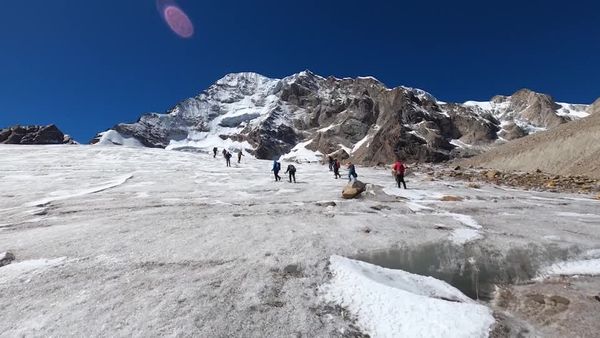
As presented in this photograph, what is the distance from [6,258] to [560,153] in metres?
46.7

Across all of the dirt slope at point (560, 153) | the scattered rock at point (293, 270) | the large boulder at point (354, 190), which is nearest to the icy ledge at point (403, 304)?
the scattered rock at point (293, 270)

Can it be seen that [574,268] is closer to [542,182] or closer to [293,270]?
[293,270]

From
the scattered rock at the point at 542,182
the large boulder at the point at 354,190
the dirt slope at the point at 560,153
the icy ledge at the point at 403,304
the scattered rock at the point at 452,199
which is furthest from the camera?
the dirt slope at the point at 560,153

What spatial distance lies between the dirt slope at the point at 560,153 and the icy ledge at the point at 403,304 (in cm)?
3089

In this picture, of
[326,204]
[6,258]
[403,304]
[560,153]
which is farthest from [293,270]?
[560,153]

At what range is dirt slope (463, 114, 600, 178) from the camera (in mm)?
34000

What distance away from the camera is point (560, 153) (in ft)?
129

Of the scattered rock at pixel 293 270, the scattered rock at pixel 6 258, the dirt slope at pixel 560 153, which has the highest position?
the dirt slope at pixel 560 153

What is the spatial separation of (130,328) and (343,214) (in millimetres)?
9019

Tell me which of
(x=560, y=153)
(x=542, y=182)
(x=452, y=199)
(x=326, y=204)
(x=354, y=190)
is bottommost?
(x=326, y=204)

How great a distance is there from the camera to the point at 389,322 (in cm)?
569

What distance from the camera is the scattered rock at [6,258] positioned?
774 cm

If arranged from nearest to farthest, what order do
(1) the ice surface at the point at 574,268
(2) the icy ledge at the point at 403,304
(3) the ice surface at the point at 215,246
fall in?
(2) the icy ledge at the point at 403,304 → (3) the ice surface at the point at 215,246 → (1) the ice surface at the point at 574,268

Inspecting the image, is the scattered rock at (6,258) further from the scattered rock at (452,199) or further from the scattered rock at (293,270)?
the scattered rock at (452,199)
